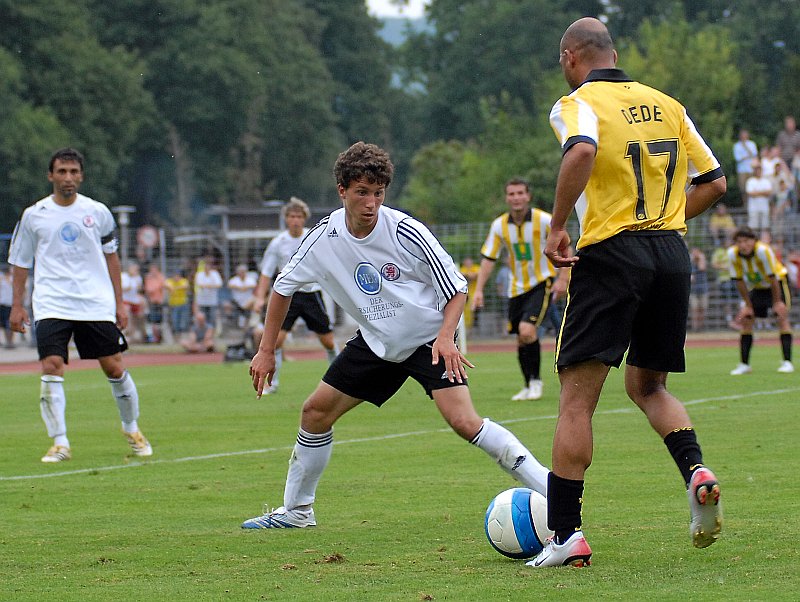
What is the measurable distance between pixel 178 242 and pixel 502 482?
2731 centimetres

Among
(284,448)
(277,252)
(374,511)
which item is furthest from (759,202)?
(374,511)

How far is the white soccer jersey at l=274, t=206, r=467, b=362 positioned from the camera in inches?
273

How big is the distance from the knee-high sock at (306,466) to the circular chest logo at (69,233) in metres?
4.17

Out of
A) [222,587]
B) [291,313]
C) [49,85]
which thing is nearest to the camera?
[222,587]

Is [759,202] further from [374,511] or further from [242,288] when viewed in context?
[374,511]

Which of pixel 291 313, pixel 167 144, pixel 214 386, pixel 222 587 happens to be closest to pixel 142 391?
pixel 214 386

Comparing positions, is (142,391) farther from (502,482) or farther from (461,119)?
(461,119)

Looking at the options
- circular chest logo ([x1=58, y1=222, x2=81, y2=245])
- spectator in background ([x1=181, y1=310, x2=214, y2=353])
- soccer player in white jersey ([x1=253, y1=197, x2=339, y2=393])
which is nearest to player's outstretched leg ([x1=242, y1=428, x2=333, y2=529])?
circular chest logo ([x1=58, y1=222, x2=81, y2=245])

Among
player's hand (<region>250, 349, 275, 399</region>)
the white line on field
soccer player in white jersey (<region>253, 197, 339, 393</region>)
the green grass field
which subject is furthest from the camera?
soccer player in white jersey (<region>253, 197, 339, 393</region>)

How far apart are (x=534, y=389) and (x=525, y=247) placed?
1.56m

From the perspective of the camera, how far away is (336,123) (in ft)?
265

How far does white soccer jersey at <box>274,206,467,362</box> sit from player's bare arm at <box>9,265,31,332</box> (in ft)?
14.3

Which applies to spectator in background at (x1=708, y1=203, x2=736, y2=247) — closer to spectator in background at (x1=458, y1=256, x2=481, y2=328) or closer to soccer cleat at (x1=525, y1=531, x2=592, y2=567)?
spectator in background at (x1=458, y1=256, x2=481, y2=328)

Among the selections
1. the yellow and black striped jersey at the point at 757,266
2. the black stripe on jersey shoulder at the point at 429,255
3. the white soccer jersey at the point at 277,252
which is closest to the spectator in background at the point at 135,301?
the white soccer jersey at the point at 277,252
